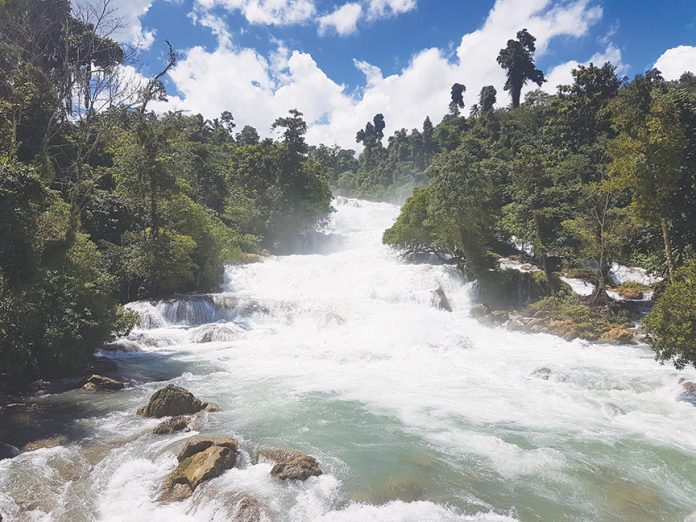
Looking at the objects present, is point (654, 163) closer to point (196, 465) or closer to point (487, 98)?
point (196, 465)

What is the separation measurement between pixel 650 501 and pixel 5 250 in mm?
12767

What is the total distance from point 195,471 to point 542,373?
1130 cm

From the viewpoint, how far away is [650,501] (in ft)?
23.8

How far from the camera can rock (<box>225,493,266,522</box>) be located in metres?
6.44

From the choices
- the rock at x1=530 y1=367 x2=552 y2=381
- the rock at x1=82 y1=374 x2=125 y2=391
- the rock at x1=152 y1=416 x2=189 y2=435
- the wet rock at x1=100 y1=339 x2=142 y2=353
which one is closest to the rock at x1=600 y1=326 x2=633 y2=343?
the rock at x1=530 y1=367 x2=552 y2=381

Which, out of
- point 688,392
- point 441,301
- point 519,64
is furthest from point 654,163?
point 519,64

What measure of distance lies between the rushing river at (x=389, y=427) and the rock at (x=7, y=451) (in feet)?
1.44

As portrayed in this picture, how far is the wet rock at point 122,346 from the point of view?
17.3m

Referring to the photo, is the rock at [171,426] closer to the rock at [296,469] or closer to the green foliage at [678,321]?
the rock at [296,469]

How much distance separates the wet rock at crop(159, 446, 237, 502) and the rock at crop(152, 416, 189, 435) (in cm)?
190

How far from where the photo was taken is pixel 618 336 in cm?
1864

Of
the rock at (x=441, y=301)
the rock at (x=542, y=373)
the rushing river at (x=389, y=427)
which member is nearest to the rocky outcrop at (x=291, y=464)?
the rushing river at (x=389, y=427)

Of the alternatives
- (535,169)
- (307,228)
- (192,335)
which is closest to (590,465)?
(192,335)

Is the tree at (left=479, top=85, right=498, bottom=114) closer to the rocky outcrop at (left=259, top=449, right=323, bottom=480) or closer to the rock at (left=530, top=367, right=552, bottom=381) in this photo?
the rock at (left=530, top=367, right=552, bottom=381)
